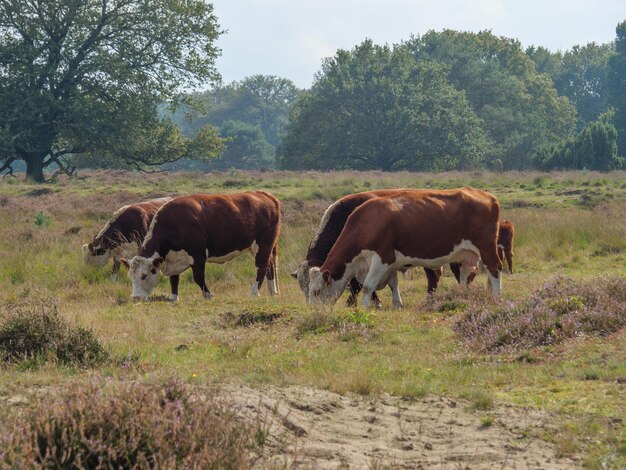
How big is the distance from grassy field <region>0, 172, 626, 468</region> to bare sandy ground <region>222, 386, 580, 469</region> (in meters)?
0.22

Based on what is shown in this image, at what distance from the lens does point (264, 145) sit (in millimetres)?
105500

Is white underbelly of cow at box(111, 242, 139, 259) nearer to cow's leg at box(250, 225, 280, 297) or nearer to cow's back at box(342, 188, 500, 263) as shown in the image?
cow's leg at box(250, 225, 280, 297)

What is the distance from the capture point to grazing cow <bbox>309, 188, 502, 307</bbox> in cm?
1434

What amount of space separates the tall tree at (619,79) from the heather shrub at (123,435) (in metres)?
72.7

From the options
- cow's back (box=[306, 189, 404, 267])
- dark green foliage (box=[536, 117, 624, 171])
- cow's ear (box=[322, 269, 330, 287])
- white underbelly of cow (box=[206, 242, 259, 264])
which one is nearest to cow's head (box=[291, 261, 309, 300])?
cow's back (box=[306, 189, 404, 267])

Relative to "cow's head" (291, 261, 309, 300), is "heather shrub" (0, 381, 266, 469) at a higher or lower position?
higher

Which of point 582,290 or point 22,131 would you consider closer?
point 582,290

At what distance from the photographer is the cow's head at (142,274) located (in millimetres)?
15828

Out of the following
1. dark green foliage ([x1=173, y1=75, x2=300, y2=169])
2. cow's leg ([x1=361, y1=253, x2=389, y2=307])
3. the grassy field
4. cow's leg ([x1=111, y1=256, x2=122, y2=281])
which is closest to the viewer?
the grassy field

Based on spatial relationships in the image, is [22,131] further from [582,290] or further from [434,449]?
[434,449]

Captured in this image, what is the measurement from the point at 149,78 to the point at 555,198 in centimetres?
2208

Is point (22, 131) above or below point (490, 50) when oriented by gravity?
below

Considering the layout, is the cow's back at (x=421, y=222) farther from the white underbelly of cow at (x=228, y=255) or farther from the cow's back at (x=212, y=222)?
the white underbelly of cow at (x=228, y=255)

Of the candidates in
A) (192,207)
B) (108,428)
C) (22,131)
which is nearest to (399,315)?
(192,207)
